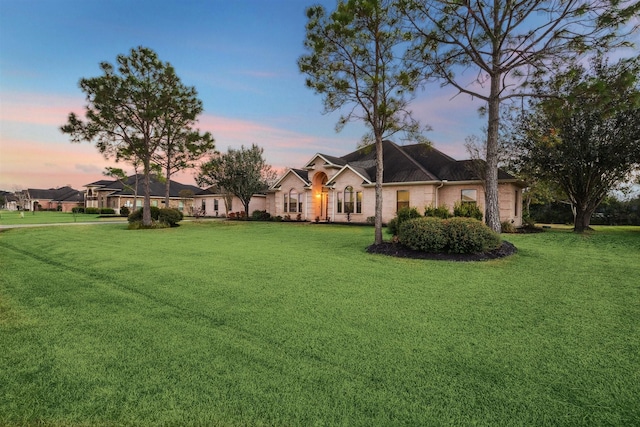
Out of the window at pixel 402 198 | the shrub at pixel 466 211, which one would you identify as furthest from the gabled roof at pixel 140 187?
the shrub at pixel 466 211

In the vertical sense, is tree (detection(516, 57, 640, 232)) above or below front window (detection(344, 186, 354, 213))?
above

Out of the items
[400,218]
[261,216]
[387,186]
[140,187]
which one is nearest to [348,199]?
[387,186]

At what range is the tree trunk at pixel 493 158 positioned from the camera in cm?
1162

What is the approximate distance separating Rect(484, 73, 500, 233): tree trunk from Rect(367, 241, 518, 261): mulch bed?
161cm

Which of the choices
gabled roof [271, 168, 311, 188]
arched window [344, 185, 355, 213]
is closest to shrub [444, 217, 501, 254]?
arched window [344, 185, 355, 213]

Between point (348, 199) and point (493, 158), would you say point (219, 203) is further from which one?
point (493, 158)

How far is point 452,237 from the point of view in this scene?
9.12 metres

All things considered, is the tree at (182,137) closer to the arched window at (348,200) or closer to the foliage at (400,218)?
the arched window at (348,200)

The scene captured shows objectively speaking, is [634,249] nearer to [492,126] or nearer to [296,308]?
[492,126]

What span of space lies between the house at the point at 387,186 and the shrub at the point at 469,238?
1176 centimetres

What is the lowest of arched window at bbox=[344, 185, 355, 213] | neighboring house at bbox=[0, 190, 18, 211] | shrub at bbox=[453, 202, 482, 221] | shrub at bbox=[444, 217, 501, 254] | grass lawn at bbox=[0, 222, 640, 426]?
grass lawn at bbox=[0, 222, 640, 426]

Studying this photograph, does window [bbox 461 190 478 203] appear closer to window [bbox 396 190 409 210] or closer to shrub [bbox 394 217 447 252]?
window [bbox 396 190 409 210]

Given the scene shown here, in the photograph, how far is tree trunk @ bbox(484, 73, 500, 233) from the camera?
11617 millimetres

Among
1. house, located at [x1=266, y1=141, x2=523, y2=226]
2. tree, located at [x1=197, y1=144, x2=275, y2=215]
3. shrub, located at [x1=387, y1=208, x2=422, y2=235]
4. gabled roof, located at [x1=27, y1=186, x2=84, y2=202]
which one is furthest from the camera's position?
gabled roof, located at [x1=27, y1=186, x2=84, y2=202]
